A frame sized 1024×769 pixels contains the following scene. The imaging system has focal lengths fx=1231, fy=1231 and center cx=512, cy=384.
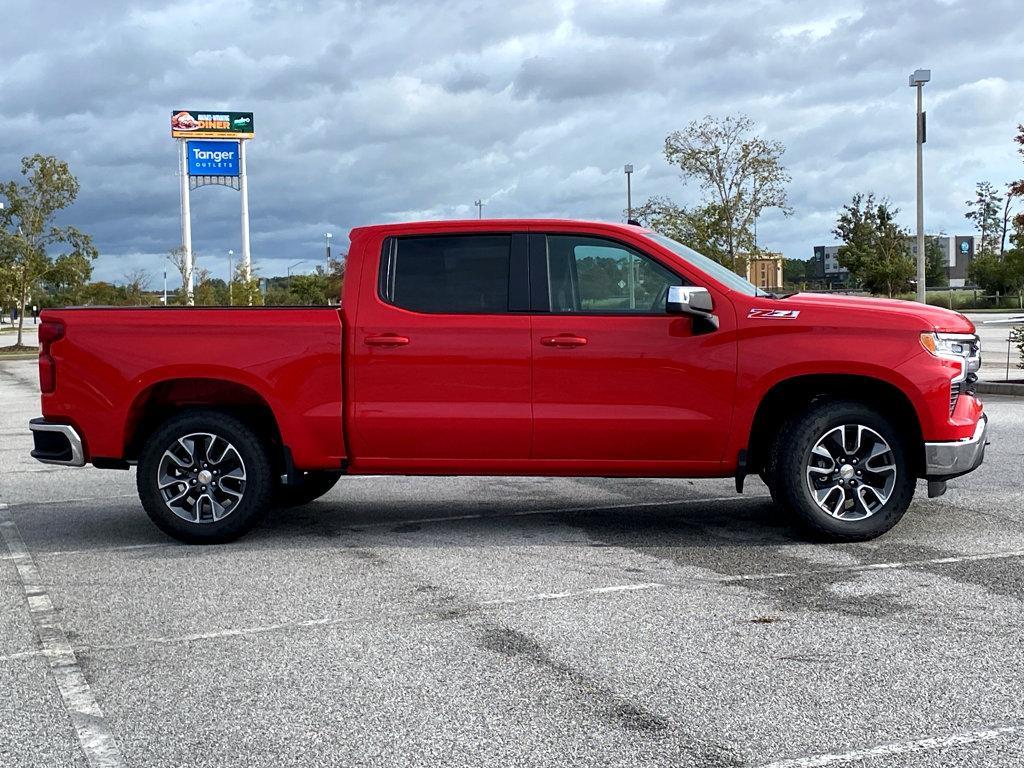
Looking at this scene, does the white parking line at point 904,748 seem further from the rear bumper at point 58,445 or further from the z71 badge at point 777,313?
the rear bumper at point 58,445

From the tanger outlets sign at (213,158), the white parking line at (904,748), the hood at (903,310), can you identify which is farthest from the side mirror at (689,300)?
the tanger outlets sign at (213,158)

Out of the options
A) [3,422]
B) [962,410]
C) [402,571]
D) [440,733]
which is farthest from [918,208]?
[440,733]

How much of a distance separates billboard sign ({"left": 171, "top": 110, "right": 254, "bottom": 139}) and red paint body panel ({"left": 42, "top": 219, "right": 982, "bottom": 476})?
85777 millimetres

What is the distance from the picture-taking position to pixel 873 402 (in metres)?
7.39

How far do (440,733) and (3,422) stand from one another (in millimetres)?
14135

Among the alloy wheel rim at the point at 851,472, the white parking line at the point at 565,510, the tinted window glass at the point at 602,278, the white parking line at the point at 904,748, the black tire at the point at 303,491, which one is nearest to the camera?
the white parking line at the point at 904,748

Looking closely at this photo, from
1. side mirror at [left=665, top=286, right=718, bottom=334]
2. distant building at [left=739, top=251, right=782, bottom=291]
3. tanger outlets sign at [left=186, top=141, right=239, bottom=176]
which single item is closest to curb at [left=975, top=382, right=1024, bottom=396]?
Answer: side mirror at [left=665, top=286, right=718, bottom=334]

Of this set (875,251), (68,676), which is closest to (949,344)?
(68,676)

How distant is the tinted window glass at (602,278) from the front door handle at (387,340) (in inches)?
36.2

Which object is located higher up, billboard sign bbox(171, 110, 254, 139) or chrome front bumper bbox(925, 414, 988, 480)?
billboard sign bbox(171, 110, 254, 139)

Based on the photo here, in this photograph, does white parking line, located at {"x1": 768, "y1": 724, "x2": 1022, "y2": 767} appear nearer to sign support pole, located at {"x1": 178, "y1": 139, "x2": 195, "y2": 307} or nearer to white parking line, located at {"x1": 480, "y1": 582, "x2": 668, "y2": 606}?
white parking line, located at {"x1": 480, "y1": 582, "x2": 668, "y2": 606}

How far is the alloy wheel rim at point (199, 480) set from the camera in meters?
7.52

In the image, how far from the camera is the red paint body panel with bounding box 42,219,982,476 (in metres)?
7.16

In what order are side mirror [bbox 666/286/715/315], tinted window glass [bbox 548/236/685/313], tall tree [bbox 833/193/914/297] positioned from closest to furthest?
1. side mirror [bbox 666/286/715/315]
2. tinted window glass [bbox 548/236/685/313]
3. tall tree [bbox 833/193/914/297]
